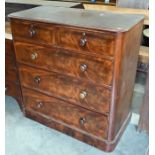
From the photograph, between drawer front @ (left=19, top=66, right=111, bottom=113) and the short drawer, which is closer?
drawer front @ (left=19, top=66, right=111, bottom=113)

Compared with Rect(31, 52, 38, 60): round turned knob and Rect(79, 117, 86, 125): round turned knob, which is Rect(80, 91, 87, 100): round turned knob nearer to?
Rect(79, 117, 86, 125): round turned knob

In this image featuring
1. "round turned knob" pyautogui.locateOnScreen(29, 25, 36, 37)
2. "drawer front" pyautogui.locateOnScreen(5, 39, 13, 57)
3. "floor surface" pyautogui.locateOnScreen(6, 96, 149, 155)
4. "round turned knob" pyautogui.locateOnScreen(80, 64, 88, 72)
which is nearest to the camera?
"round turned knob" pyautogui.locateOnScreen(80, 64, 88, 72)

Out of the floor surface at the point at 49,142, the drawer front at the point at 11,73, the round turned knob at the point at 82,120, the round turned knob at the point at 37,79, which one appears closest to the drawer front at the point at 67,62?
the round turned knob at the point at 37,79

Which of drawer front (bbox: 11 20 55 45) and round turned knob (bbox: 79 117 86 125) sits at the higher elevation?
drawer front (bbox: 11 20 55 45)

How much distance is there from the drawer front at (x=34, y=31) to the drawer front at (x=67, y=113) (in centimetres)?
46

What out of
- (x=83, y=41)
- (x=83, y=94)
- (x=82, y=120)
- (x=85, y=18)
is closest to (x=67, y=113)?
(x=82, y=120)

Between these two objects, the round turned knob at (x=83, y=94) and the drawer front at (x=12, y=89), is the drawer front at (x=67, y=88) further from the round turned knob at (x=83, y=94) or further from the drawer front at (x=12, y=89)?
the drawer front at (x=12, y=89)

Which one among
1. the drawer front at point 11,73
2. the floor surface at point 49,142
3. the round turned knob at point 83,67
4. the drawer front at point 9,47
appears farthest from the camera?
Result: the drawer front at point 11,73

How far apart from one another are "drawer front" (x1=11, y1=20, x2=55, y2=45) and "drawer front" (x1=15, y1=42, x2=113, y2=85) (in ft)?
0.20

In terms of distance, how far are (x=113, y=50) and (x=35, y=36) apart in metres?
0.58

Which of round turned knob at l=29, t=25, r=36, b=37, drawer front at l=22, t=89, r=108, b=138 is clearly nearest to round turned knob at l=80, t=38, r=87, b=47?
round turned knob at l=29, t=25, r=36, b=37

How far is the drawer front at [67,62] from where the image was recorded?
130 centimetres

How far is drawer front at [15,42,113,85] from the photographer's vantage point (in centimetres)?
130

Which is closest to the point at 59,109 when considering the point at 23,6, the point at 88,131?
the point at 88,131
